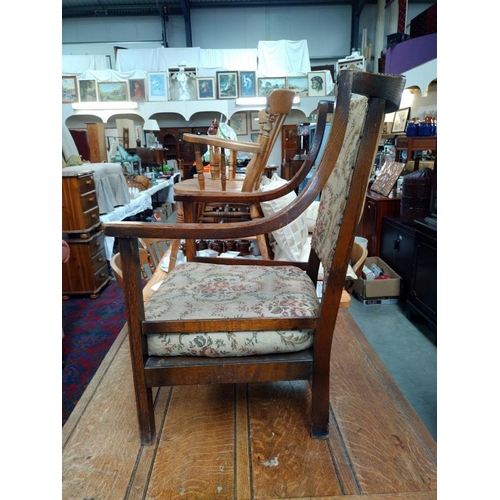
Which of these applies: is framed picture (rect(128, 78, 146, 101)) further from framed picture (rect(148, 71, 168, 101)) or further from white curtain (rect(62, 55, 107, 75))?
white curtain (rect(62, 55, 107, 75))

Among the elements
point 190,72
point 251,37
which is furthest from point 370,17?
point 190,72

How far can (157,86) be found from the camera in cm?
932

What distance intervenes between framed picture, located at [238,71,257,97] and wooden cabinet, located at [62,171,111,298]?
736cm

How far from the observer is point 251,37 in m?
10.6

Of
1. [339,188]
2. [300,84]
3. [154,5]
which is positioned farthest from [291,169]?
[154,5]

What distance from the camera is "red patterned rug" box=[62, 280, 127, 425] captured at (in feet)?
6.59

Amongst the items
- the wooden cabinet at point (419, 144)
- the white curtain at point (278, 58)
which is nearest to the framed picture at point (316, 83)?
the white curtain at point (278, 58)

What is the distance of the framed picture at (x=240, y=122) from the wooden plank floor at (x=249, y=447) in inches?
385

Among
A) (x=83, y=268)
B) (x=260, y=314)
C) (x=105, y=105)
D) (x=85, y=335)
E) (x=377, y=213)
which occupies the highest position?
(x=105, y=105)

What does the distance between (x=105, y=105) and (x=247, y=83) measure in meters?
3.74

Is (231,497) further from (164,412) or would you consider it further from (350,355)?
(350,355)

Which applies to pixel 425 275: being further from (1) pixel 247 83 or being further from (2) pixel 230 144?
(1) pixel 247 83

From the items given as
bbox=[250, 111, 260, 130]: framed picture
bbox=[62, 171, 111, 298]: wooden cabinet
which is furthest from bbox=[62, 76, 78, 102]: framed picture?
bbox=[62, 171, 111, 298]: wooden cabinet

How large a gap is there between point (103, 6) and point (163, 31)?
1869mm
